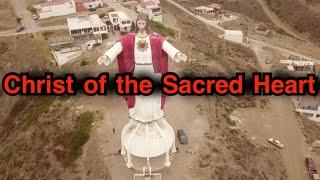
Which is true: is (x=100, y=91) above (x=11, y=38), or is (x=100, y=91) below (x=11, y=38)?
above

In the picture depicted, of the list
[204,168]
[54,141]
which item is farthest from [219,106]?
[54,141]

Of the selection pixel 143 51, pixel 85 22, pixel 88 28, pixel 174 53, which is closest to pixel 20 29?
pixel 85 22

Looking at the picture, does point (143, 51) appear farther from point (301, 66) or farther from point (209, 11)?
point (209, 11)

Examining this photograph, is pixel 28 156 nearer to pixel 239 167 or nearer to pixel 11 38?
pixel 239 167

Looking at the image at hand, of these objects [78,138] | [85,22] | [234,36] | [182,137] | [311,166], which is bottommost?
[311,166]

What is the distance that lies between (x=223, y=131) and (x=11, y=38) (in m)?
34.0

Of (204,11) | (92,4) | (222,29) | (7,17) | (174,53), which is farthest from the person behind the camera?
(204,11)

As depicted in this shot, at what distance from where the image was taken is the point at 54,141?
102ft

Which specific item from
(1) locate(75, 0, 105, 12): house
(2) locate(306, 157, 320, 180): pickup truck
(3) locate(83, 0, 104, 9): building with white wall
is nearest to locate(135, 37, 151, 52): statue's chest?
(2) locate(306, 157, 320, 180): pickup truck

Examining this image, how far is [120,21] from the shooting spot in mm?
49781

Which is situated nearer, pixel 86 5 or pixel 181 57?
pixel 181 57

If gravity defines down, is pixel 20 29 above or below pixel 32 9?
below

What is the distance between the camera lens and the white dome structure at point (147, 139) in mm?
21641

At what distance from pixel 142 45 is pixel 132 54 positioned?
2.64ft
